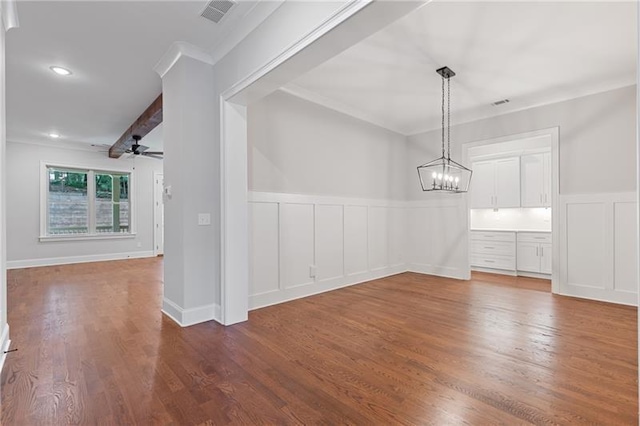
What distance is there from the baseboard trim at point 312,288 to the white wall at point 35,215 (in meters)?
5.93

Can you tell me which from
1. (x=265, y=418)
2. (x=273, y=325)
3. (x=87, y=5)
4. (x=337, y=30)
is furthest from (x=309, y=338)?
(x=87, y=5)

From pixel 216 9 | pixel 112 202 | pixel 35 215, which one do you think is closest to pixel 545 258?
pixel 216 9

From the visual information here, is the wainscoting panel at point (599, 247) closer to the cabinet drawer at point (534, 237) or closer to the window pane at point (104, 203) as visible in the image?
the cabinet drawer at point (534, 237)

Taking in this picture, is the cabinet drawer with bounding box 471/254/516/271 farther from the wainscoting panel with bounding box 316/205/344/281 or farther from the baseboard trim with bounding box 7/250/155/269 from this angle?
the baseboard trim with bounding box 7/250/155/269

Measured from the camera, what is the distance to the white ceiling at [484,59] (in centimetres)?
255

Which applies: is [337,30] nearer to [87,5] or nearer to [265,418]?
[87,5]

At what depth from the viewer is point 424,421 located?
5.23ft

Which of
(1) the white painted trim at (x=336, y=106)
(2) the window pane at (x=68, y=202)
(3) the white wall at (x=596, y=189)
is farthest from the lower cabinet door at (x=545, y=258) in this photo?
(2) the window pane at (x=68, y=202)

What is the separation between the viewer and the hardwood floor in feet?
5.50

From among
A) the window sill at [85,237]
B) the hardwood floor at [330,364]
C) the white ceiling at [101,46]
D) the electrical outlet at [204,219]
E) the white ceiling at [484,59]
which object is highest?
the white ceiling at [101,46]

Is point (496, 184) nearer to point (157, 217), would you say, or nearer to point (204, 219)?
point (204, 219)

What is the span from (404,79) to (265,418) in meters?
3.68

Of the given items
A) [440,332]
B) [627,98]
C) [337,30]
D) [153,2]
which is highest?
[153,2]

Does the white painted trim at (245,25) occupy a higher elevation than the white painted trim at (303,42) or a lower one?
higher
